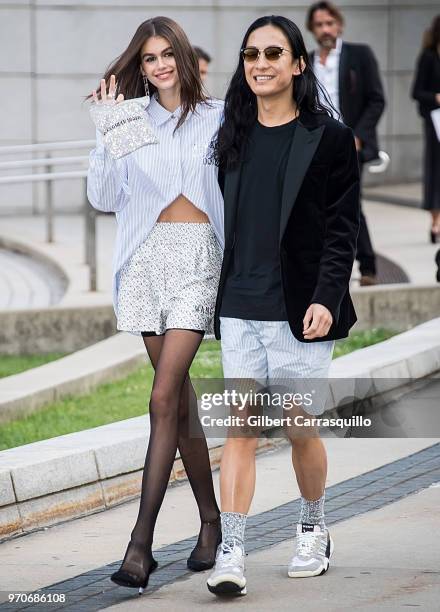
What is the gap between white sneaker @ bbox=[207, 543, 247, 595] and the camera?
4848 mm

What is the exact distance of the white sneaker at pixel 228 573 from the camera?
485 centimetres

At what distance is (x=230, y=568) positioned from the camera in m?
4.87

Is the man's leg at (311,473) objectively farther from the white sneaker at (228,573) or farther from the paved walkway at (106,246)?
the paved walkway at (106,246)

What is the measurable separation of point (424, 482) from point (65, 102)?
11028 mm

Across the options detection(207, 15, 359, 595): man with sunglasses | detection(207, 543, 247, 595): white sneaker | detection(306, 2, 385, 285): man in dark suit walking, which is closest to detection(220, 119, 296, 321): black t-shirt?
detection(207, 15, 359, 595): man with sunglasses

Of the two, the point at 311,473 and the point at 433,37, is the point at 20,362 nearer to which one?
the point at 311,473

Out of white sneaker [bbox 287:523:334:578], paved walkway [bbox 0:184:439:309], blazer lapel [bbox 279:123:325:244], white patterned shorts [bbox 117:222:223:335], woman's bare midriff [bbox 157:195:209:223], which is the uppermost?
blazer lapel [bbox 279:123:325:244]

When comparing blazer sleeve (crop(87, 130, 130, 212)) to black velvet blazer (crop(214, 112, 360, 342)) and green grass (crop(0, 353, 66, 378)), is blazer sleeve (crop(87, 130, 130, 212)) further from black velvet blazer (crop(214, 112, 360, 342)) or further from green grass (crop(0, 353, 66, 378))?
green grass (crop(0, 353, 66, 378))

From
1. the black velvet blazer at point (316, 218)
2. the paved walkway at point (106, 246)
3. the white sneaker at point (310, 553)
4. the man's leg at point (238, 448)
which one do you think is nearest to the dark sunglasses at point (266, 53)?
the black velvet blazer at point (316, 218)

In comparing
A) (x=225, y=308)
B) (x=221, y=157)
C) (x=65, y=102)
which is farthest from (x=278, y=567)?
(x=65, y=102)

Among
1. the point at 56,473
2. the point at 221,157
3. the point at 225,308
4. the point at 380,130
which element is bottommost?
the point at 380,130

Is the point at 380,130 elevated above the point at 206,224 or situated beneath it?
situated beneath

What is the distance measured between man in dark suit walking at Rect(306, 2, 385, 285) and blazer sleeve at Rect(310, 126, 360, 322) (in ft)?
19.2

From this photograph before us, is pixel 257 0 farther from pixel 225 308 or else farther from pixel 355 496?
pixel 225 308
